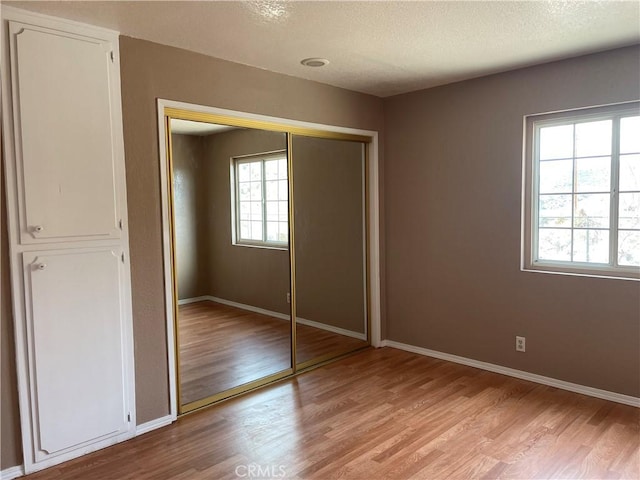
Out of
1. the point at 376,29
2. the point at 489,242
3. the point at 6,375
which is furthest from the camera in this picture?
the point at 489,242

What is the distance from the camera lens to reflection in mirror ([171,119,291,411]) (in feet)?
10.5

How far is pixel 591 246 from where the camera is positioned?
3.43 m

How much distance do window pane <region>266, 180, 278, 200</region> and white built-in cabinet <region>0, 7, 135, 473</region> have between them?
1.21 metres

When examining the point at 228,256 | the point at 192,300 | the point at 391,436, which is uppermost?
the point at 228,256

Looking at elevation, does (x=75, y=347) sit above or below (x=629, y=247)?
below

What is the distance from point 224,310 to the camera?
3543 millimetres

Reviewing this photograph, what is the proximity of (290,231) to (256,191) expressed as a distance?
1.43ft

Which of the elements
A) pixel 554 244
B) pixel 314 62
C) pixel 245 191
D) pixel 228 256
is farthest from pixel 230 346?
pixel 554 244

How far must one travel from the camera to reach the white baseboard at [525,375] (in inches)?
129

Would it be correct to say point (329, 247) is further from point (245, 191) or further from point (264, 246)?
point (245, 191)

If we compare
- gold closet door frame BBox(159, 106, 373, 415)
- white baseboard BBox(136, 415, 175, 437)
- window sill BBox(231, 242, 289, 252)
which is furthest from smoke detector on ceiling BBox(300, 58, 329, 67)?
white baseboard BBox(136, 415, 175, 437)

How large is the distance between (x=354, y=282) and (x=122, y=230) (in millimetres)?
2284

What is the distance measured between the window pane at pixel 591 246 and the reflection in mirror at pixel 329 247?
5.92 feet

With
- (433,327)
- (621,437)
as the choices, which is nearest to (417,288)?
(433,327)
